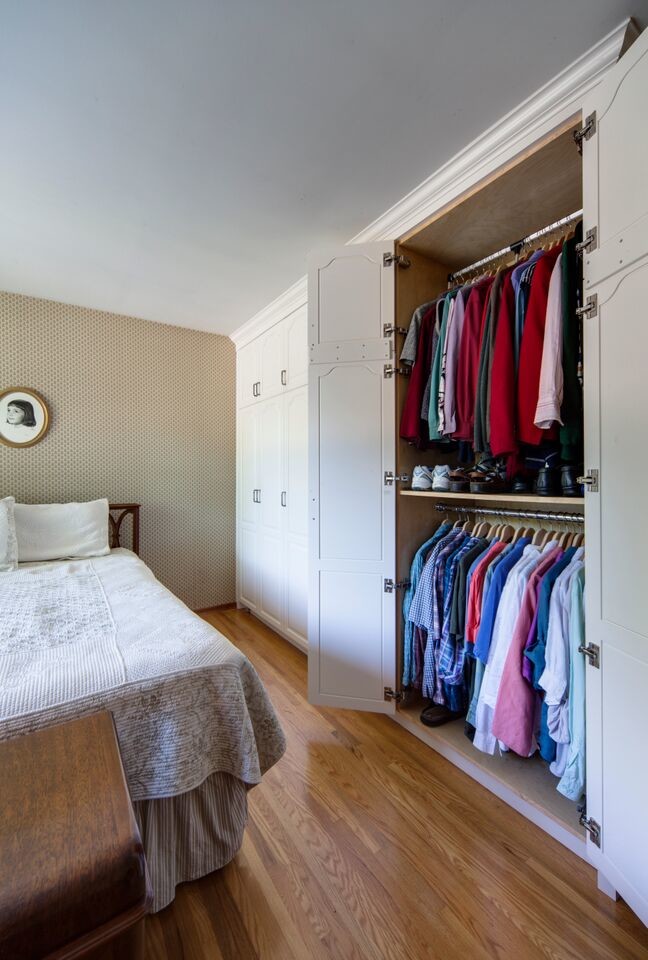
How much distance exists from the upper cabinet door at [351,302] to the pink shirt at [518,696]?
1.24 metres

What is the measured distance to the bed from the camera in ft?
3.46

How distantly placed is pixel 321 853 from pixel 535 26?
261 centimetres

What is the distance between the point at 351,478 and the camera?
6.66 feet

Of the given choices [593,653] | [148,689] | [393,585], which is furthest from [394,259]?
[148,689]

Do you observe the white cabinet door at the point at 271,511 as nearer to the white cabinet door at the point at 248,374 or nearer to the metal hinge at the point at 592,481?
the white cabinet door at the point at 248,374

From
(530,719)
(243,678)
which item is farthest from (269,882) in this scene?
(530,719)

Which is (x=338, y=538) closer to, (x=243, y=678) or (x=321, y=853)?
(x=243, y=678)

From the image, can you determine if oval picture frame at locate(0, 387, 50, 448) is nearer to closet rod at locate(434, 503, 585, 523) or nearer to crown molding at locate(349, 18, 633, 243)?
crown molding at locate(349, 18, 633, 243)

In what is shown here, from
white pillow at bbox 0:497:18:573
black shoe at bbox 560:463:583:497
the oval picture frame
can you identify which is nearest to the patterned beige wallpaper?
the oval picture frame

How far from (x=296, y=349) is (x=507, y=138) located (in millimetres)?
1608

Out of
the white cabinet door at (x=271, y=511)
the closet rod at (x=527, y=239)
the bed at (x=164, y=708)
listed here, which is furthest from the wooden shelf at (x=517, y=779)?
the closet rod at (x=527, y=239)

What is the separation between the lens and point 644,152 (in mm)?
1049

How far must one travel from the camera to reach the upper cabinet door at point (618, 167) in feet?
3.46

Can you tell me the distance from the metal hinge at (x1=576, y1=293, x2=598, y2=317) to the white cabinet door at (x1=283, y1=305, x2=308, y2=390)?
171 centimetres
